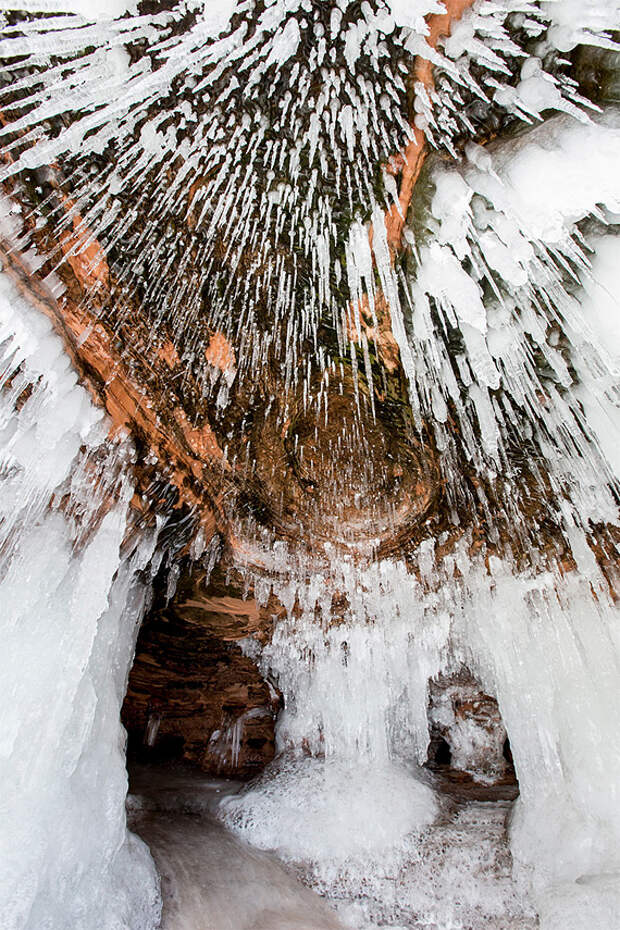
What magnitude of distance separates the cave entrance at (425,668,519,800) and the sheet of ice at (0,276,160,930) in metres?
4.68

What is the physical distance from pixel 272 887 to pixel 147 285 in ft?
15.3

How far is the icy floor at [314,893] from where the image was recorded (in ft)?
12.0

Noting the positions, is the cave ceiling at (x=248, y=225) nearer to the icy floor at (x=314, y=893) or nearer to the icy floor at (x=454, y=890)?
the icy floor at (x=314, y=893)

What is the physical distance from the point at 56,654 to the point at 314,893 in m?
3.39

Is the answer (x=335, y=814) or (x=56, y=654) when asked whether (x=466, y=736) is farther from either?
(x=56, y=654)

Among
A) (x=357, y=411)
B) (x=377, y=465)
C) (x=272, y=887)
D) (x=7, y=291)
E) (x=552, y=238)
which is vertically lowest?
(x=272, y=887)

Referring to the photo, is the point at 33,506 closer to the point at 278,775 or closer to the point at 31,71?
the point at 31,71

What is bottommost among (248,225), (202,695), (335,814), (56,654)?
(202,695)

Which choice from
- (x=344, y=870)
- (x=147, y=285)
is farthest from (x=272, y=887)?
(x=147, y=285)

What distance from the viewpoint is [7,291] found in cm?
228

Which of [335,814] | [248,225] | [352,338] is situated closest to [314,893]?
[335,814]

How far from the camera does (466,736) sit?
24.0 feet

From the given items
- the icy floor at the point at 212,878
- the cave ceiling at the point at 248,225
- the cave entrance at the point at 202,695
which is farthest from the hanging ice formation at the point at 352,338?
the cave entrance at the point at 202,695

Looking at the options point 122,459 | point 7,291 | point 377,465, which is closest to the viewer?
point 7,291
